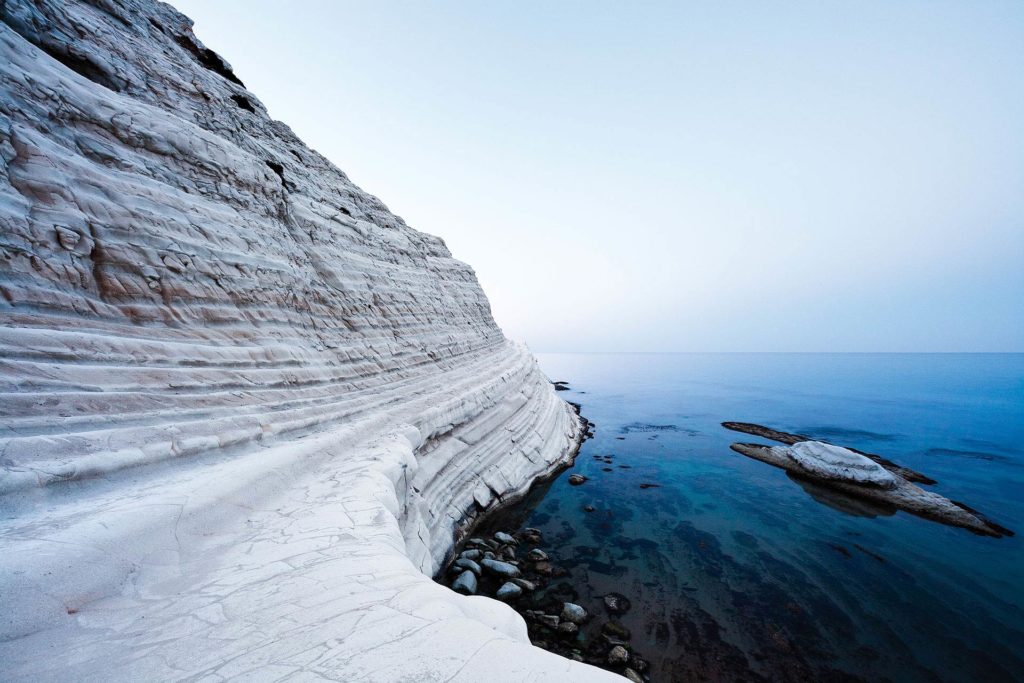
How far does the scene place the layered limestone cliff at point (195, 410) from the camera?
1973 millimetres

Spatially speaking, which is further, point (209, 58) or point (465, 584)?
point (209, 58)

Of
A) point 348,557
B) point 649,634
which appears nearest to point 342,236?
point 348,557

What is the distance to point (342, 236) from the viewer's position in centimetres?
970

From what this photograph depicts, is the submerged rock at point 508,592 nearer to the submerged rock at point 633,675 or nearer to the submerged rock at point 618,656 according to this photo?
the submerged rock at point 618,656

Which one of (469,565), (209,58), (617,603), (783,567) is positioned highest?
(209,58)

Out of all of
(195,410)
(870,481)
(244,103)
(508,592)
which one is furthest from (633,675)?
(244,103)

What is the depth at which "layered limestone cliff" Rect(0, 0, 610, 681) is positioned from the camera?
197cm

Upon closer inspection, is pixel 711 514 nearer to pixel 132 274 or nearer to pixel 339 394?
pixel 339 394

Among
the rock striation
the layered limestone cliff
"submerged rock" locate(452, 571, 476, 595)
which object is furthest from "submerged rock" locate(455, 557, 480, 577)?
the rock striation

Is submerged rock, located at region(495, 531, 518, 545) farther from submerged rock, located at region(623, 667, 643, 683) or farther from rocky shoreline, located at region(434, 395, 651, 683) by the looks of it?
submerged rock, located at region(623, 667, 643, 683)

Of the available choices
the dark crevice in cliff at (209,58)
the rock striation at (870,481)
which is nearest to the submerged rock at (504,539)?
the rock striation at (870,481)

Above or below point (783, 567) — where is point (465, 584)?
above

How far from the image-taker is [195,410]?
4.50m

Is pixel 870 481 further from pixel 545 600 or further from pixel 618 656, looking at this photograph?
pixel 545 600
